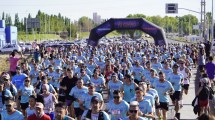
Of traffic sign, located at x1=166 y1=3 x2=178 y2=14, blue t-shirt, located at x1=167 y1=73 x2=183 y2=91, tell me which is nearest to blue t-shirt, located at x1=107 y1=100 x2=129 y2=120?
blue t-shirt, located at x1=167 y1=73 x2=183 y2=91

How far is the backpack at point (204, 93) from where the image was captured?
1215 centimetres

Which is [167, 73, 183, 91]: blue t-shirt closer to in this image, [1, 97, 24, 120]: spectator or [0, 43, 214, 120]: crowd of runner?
[0, 43, 214, 120]: crowd of runner

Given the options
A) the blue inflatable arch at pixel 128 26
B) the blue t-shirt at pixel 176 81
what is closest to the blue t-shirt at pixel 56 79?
the blue t-shirt at pixel 176 81

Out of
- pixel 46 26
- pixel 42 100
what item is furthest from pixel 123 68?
pixel 46 26

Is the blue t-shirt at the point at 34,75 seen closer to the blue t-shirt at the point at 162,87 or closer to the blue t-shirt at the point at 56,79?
the blue t-shirt at the point at 56,79

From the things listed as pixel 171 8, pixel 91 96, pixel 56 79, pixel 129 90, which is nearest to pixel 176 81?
pixel 129 90

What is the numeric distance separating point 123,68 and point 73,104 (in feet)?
16.6

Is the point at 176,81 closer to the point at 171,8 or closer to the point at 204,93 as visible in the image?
the point at 204,93

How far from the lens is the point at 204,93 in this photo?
40.1 feet

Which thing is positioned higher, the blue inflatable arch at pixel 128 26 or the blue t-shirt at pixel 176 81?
the blue inflatable arch at pixel 128 26

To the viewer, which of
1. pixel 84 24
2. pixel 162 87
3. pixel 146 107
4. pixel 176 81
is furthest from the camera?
pixel 84 24

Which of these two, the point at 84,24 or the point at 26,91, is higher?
the point at 84,24

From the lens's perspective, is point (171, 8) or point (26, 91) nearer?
point (26, 91)

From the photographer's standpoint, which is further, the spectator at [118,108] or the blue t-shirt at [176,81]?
the blue t-shirt at [176,81]
